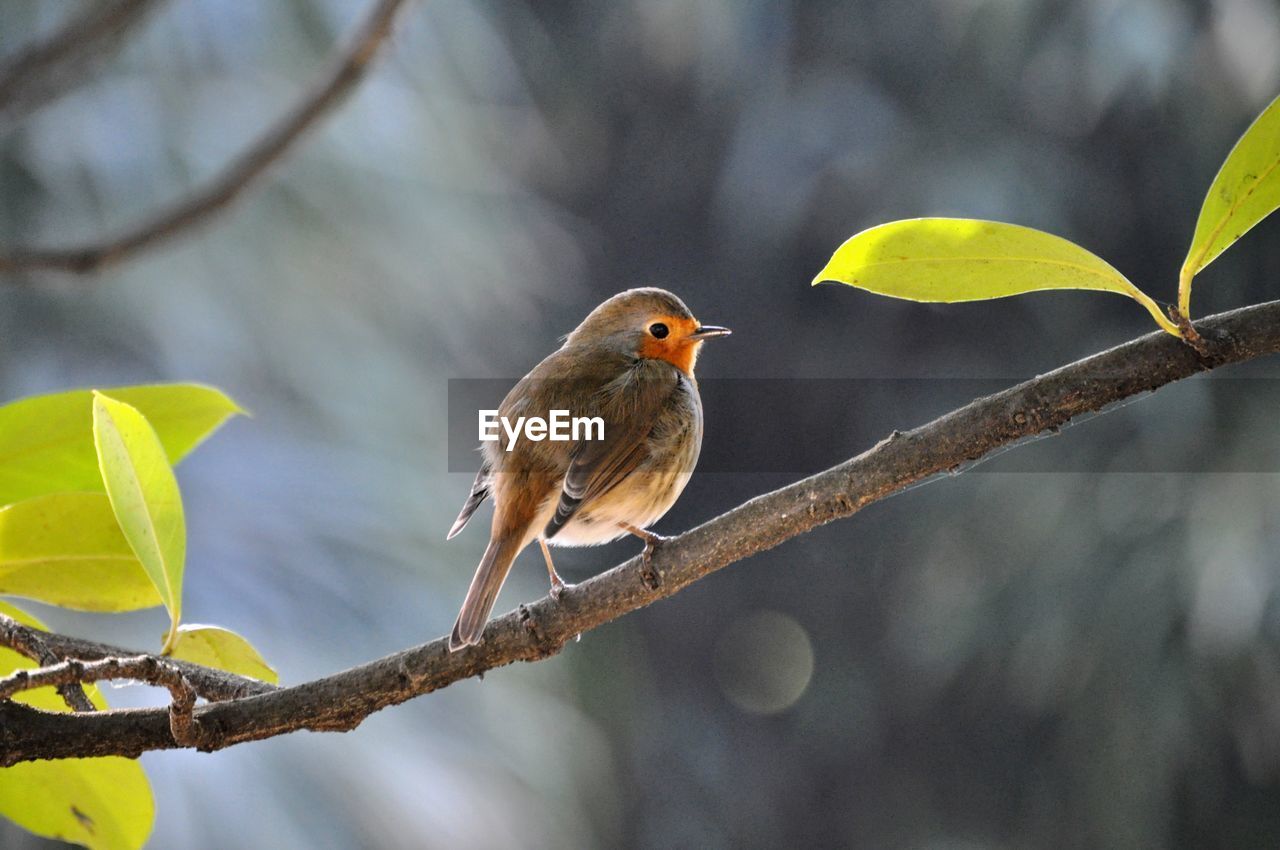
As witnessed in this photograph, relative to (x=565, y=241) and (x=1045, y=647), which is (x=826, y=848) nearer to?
(x=1045, y=647)

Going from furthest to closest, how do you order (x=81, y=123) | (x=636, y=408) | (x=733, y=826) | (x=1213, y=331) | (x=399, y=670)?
(x=733, y=826) → (x=81, y=123) → (x=636, y=408) → (x=399, y=670) → (x=1213, y=331)

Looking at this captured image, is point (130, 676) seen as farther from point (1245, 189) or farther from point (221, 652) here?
point (1245, 189)

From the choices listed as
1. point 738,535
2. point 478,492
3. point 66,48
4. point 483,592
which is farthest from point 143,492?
point 66,48

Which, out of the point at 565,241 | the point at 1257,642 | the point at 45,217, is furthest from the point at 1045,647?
the point at 45,217

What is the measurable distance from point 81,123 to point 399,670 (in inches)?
206

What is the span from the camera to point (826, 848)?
352 inches

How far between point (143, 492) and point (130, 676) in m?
0.13

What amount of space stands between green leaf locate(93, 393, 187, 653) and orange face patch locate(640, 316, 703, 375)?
0.98 metres

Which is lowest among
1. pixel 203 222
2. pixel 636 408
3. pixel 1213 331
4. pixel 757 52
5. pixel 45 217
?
pixel 1213 331

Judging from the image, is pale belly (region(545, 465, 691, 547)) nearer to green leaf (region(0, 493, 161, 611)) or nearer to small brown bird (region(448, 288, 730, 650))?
small brown bird (region(448, 288, 730, 650))

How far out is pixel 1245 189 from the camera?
26.7 inches

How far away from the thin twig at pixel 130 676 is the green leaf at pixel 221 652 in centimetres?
18

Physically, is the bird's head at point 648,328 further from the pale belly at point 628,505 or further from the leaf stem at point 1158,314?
the leaf stem at point 1158,314

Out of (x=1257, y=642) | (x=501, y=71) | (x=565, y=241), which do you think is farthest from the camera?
(x=565, y=241)
